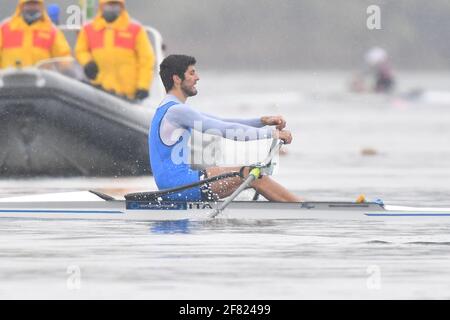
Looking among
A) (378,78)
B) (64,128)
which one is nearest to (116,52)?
(64,128)

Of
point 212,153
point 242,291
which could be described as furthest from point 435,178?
point 242,291

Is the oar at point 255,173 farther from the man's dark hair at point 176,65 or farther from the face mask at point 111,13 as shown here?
the face mask at point 111,13

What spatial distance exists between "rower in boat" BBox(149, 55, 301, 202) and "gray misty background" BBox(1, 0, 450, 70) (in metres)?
63.4

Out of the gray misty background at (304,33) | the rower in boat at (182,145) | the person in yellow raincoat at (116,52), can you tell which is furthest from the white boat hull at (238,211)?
the gray misty background at (304,33)

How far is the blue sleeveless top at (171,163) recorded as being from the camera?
16.2 m

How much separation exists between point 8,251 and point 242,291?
2781mm

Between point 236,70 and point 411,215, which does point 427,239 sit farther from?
point 236,70

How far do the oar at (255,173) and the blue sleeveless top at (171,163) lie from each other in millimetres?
374

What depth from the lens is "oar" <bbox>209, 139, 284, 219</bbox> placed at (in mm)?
15898

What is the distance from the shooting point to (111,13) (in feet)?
80.3

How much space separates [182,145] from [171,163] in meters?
0.18

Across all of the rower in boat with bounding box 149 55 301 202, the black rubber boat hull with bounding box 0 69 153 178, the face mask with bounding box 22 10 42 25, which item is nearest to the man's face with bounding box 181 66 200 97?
the rower in boat with bounding box 149 55 301 202

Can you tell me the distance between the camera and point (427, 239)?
49.9ft

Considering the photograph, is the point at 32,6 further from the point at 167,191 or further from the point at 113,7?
the point at 167,191
